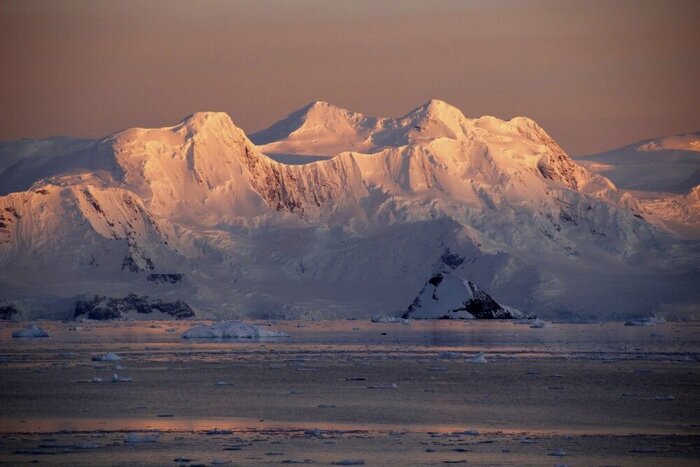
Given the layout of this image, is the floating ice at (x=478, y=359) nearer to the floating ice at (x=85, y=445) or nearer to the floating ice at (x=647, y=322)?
the floating ice at (x=85, y=445)

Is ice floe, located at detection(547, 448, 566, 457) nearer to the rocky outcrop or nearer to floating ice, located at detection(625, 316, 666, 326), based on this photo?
floating ice, located at detection(625, 316, 666, 326)

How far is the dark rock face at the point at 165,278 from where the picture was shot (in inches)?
7530

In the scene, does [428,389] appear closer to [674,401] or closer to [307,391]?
[307,391]

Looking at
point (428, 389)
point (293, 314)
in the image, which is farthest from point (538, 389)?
point (293, 314)

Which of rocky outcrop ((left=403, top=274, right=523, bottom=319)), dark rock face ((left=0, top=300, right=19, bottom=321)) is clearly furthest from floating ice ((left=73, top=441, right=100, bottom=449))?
rocky outcrop ((left=403, top=274, right=523, bottom=319))

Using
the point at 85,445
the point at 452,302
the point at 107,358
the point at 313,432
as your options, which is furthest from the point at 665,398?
the point at 452,302

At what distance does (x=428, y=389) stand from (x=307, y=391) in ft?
16.6

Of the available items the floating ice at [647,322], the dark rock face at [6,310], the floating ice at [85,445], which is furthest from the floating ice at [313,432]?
the dark rock face at [6,310]

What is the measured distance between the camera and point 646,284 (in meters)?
197

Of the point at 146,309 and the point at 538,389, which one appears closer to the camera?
the point at 538,389

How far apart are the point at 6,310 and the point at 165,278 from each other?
3588cm

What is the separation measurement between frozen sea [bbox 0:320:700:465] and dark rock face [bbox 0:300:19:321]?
6894 cm

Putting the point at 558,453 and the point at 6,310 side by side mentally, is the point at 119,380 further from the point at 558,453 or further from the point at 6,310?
the point at 6,310

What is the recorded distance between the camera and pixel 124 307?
171750mm
